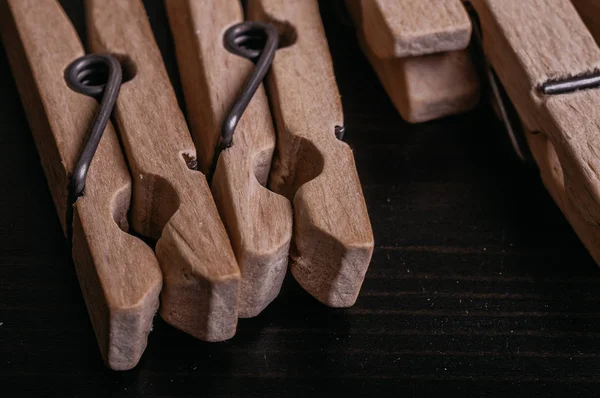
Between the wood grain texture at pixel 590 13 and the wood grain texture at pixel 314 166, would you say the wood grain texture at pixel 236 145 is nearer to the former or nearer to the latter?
the wood grain texture at pixel 314 166

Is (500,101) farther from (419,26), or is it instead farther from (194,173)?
(194,173)

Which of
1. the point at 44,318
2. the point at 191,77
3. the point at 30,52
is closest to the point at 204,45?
the point at 191,77

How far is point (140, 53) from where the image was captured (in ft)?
3.02

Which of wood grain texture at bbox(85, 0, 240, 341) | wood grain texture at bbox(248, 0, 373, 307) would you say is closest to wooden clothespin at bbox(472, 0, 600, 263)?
wood grain texture at bbox(248, 0, 373, 307)

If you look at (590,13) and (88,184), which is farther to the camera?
(590,13)

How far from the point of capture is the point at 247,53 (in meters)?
0.92

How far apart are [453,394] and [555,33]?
1.09 ft

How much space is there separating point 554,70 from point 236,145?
0.92 ft

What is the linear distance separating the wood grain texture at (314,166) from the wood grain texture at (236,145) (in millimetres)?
15

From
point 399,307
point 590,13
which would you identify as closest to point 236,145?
point 399,307

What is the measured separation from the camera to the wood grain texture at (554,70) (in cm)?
85

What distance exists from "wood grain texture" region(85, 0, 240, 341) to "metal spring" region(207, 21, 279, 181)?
31mm

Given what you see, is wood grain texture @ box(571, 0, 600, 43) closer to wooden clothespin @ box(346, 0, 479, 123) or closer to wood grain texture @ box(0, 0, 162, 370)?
wooden clothespin @ box(346, 0, 479, 123)

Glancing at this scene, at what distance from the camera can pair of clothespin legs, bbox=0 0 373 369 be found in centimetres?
78
